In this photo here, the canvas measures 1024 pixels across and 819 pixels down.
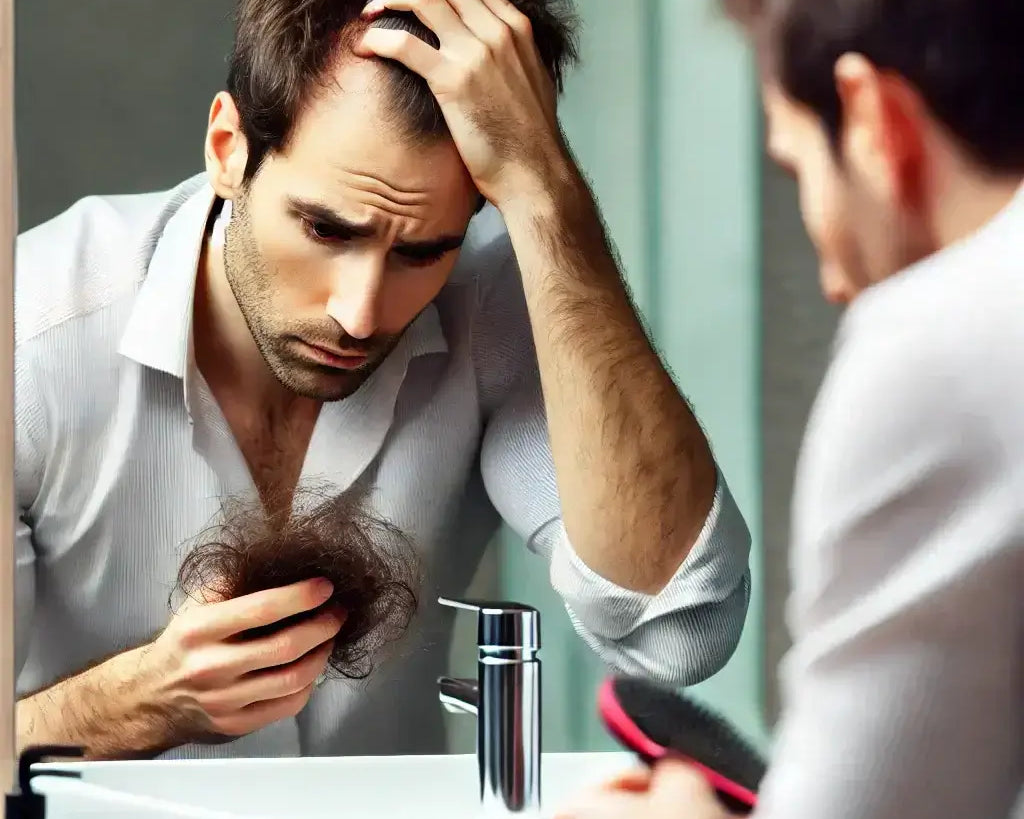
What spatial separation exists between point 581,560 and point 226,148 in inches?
14.9

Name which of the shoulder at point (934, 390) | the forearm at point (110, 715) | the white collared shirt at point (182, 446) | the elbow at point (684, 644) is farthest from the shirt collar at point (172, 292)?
the shoulder at point (934, 390)

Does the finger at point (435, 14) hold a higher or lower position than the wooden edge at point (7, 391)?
higher

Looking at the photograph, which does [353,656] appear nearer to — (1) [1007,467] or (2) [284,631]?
(2) [284,631]

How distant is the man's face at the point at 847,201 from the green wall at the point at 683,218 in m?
0.03

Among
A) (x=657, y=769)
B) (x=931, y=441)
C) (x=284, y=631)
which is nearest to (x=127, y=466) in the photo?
(x=284, y=631)

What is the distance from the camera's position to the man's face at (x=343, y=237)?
2.64 ft

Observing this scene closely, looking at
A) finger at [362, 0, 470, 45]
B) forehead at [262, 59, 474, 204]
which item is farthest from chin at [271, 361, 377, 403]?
finger at [362, 0, 470, 45]

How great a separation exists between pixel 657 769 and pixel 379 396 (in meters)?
0.32

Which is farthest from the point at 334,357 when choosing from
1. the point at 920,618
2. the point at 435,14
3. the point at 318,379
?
the point at 920,618

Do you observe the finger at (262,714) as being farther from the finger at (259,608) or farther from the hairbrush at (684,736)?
the hairbrush at (684,736)

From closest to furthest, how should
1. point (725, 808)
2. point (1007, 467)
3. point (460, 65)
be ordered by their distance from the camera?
point (1007, 467) → point (725, 808) → point (460, 65)

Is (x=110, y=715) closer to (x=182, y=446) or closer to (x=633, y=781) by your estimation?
(x=182, y=446)

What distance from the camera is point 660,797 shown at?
2.22 ft

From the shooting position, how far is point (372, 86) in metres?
0.80
